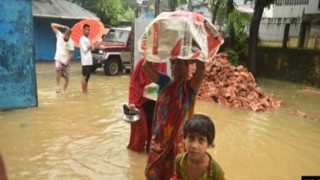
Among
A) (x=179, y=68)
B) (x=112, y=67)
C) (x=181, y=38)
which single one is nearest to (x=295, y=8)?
(x=112, y=67)

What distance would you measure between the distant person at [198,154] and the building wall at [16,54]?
5374mm

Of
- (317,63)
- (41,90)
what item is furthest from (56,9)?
(317,63)

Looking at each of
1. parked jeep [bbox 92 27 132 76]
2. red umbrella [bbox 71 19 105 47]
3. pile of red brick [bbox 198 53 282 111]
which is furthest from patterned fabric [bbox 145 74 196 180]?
parked jeep [bbox 92 27 132 76]

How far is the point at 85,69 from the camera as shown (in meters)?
9.01

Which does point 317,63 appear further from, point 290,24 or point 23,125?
A: point 23,125

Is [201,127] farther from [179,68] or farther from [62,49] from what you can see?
[62,49]

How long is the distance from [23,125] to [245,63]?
406 inches

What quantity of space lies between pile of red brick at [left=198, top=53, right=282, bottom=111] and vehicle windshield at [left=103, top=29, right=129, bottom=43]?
15.4 ft

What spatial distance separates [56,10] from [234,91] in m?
12.2

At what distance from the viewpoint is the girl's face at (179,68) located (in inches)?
116

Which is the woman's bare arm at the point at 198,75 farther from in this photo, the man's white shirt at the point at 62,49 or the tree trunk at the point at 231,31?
the tree trunk at the point at 231,31

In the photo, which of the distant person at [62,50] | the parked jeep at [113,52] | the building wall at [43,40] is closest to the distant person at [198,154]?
the distant person at [62,50]

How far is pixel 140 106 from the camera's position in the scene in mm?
4676

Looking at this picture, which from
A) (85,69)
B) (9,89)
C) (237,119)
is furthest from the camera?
(85,69)
